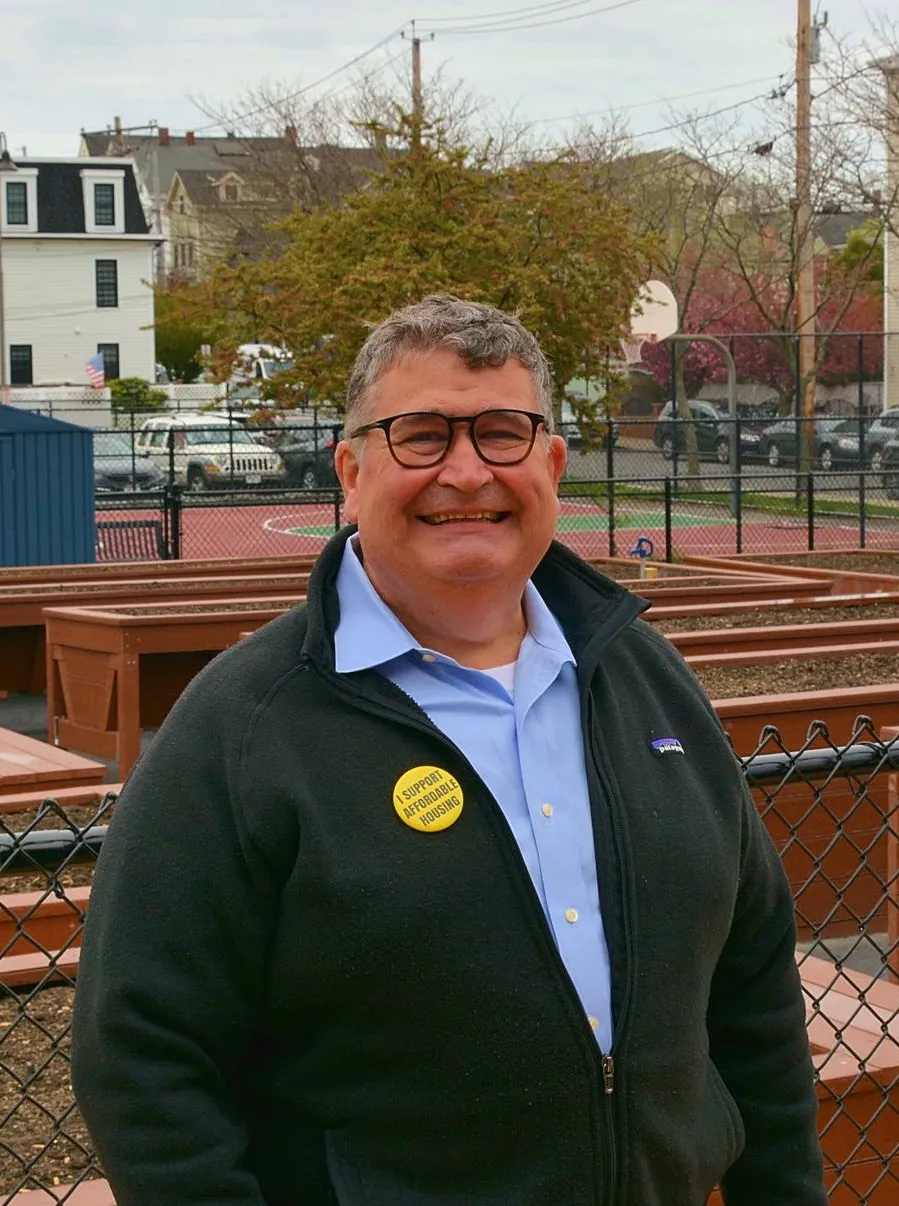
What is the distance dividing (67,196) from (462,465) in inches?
2851

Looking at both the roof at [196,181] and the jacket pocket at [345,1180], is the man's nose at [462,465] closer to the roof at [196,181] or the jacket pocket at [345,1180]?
the jacket pocket at [345,1180]

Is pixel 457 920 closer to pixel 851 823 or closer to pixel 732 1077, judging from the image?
pixel 732 1077

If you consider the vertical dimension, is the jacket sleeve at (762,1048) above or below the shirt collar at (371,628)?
below

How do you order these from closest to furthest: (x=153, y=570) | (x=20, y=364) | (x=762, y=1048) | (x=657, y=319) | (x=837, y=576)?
1. (x=762, y=1048)
2. (x=837, y=576)
3. (x=153, y=570)
4. (x=657, y=319)
5. (x=20, y=364)

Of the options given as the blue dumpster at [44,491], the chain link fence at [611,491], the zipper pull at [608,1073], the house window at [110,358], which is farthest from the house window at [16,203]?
the zipper pull at [608,1073]

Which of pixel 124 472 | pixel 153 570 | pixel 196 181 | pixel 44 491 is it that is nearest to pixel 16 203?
pixel 196 181

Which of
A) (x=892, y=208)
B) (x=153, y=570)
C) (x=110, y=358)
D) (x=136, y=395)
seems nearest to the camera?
(x=153, y=570)

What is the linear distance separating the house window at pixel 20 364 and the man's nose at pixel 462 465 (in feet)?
234

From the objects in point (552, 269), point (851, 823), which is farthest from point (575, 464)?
point (851, 823)

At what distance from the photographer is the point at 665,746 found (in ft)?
7.89

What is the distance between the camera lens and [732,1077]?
2.55 m

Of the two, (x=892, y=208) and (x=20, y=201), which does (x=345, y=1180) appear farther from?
(x=20, y=201)

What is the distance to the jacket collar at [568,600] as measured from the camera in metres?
2.32

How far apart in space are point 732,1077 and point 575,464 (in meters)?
33.1
